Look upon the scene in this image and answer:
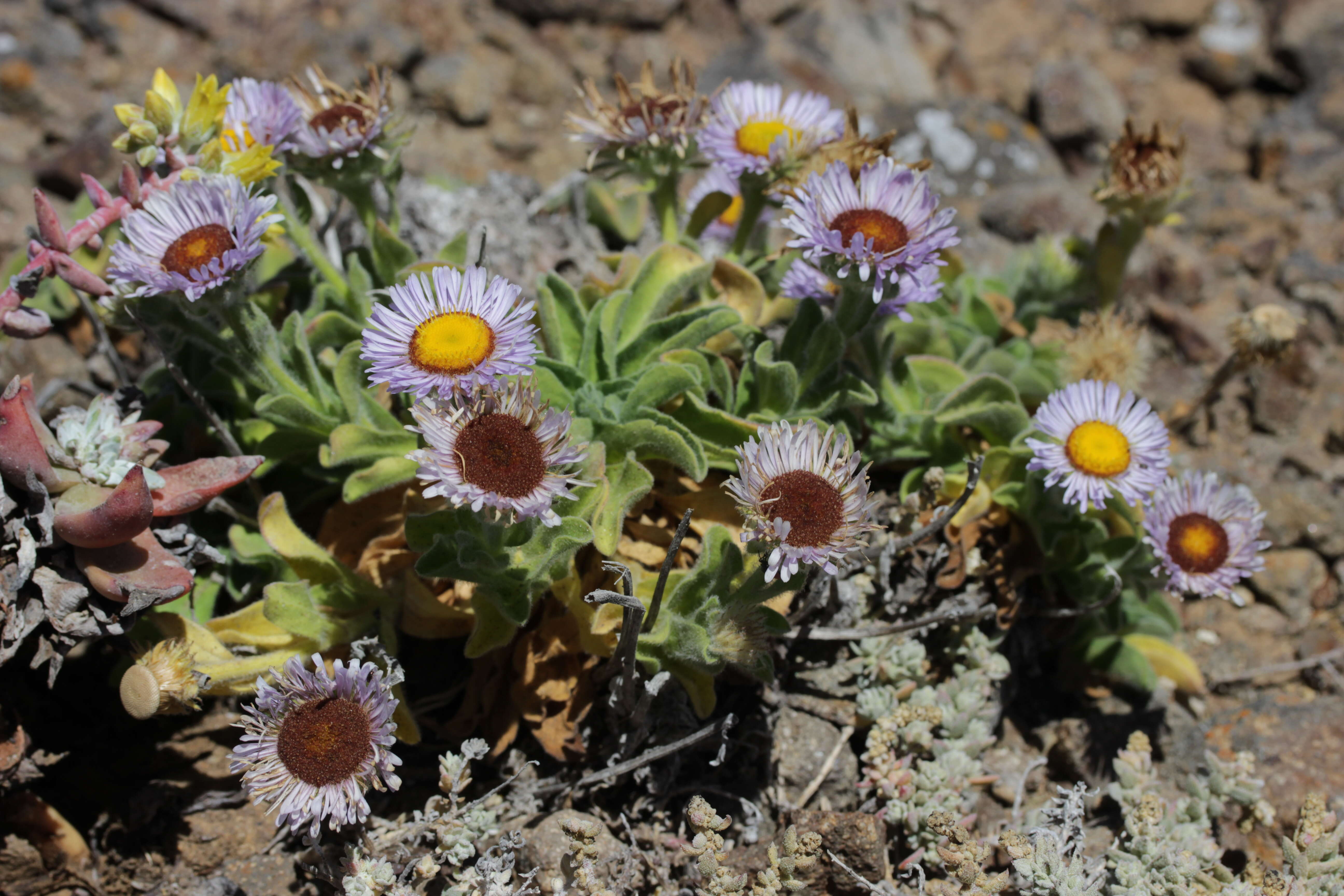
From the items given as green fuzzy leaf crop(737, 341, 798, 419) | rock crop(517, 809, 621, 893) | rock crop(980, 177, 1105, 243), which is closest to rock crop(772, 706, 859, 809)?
rock crop(517, 809, 621, 893)

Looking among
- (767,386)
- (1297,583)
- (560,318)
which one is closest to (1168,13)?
(1297,583)

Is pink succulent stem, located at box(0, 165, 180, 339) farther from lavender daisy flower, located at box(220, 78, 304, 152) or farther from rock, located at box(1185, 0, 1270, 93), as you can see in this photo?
rock, located at box(1185, 0, 1270, 93)

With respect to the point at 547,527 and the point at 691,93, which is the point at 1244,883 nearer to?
the point at 547,527

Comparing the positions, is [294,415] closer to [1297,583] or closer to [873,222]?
[873,222]

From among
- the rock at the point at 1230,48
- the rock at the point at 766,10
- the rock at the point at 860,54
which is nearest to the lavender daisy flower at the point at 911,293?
the rock at the point at 860,54

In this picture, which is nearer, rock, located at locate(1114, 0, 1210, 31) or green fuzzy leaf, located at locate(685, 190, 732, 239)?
green fuzzy leaf, located at locate(685, 190, 732, 239)
